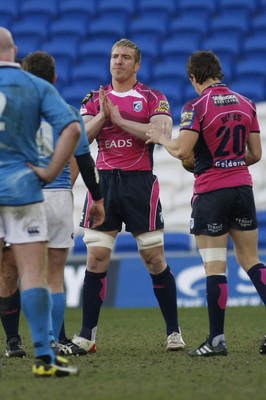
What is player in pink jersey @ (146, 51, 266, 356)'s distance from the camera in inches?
286

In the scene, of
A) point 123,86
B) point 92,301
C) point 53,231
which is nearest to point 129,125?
point 123,86

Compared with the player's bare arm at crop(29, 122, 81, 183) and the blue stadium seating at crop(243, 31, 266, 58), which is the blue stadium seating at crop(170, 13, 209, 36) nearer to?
the blue stadium seating at crop(243, 31, 266, 58)

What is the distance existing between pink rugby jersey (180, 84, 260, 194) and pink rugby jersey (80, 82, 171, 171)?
2.19 ft

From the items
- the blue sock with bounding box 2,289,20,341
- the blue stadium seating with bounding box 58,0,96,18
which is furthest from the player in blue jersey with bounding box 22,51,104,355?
the blue stadium seating with bounding box 58,0,96,18

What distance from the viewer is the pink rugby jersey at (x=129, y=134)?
8008 millimetres

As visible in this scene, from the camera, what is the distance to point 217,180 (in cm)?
738

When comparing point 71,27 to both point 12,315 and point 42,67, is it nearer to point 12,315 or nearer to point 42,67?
point 12,315

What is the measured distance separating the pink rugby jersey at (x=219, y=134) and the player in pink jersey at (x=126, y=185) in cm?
61

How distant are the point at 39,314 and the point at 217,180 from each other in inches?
79.0

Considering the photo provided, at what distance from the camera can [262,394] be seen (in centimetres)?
529

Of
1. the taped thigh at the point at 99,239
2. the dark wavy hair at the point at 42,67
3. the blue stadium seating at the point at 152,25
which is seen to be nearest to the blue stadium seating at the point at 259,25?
the blue stadium seating at the point at 152,25

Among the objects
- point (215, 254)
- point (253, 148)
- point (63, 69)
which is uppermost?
point (63, 69)

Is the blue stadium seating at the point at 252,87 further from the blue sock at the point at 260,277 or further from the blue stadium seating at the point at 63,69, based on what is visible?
the blue sock at the point at 260,277

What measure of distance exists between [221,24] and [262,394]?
45.3 ft
